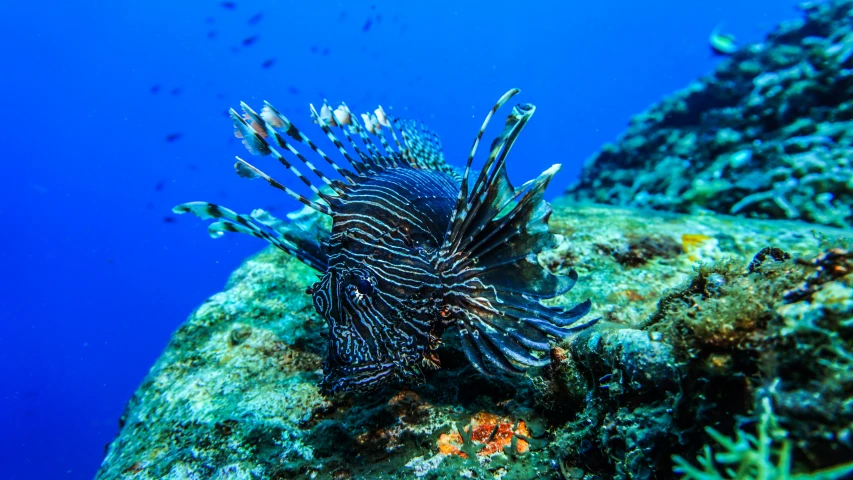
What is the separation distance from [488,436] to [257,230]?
2146mm

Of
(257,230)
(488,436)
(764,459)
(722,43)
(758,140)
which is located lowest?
(764,459)

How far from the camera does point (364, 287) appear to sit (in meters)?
2.59

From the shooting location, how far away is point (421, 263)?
108 inches

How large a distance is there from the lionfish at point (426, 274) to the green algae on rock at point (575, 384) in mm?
333

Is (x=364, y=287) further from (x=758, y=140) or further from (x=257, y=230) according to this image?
(x=758, y=140)

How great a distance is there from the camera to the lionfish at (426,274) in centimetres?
247

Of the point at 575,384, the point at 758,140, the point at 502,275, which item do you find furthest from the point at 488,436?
the point at 758,140

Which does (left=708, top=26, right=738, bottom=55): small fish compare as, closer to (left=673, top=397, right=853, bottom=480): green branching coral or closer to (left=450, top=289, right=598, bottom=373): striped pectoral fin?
(left=450, top=289, right=598, bottom=373): striped pectoral fin

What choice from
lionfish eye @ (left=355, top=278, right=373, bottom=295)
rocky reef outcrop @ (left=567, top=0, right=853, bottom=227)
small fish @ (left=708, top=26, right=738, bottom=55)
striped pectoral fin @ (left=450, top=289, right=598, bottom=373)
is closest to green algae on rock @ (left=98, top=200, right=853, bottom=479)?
striped pectoral fin @ (left=450, top=289, right=598, bottom=373)

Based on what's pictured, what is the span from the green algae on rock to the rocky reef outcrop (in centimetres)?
178

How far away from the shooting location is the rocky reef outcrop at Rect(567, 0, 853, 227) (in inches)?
247

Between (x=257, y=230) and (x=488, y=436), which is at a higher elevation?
(x=257, y=230)

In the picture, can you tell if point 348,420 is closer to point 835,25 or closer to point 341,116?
point 341,116

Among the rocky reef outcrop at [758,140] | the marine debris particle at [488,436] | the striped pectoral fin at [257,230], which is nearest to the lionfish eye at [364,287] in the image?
the striped pectoral fin at [257,230]
